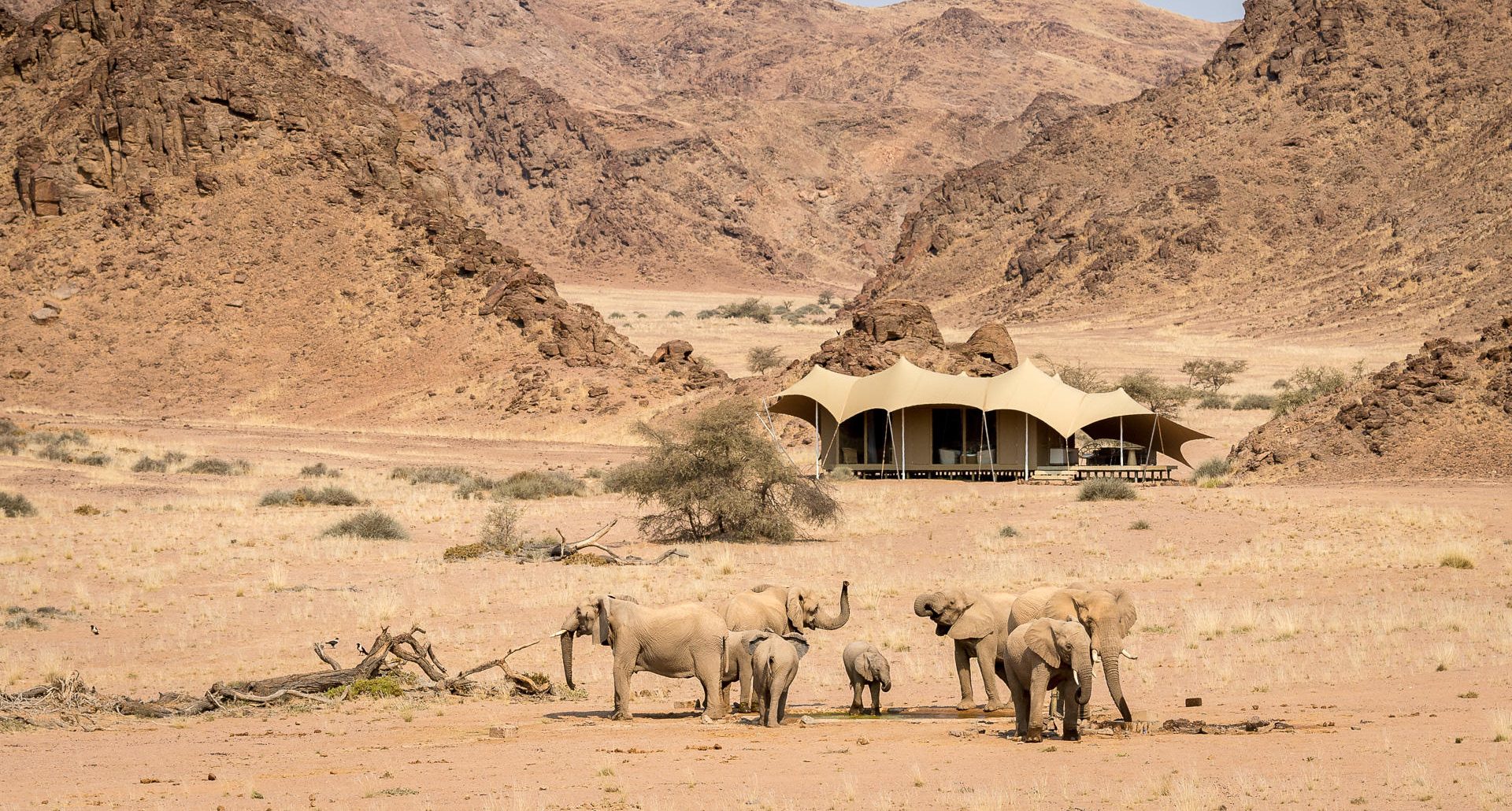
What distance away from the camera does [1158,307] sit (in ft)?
285

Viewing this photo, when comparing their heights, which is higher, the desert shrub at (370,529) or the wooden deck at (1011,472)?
the wooden deck at (1011,472)

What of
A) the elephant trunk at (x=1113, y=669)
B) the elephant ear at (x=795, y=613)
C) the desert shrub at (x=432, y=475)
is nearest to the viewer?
the elephant trunk at (x=1113, y=669)

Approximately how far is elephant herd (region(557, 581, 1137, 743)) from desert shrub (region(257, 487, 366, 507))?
19868 millimetres

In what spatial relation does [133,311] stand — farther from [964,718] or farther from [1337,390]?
[964,718]

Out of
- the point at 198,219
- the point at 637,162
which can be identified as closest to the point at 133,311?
the point at 198,219

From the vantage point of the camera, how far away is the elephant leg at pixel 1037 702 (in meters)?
11.1

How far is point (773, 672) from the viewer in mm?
11836

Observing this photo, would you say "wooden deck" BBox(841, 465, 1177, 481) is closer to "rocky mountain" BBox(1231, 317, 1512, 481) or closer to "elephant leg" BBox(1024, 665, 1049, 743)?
"rocky mountain" BBox(1231, 317, 1512, 481)

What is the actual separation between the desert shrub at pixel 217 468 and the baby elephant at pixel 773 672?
28.1 m

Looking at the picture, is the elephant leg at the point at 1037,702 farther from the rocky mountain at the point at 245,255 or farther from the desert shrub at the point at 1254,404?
the desert shrub at the point at 1254,404

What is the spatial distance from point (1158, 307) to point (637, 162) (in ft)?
214

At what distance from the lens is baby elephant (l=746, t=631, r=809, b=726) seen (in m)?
11.9

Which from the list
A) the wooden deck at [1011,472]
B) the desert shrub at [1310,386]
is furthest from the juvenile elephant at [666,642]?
the desert shrub at [1310,386]

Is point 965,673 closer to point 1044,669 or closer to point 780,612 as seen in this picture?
point 780,612
